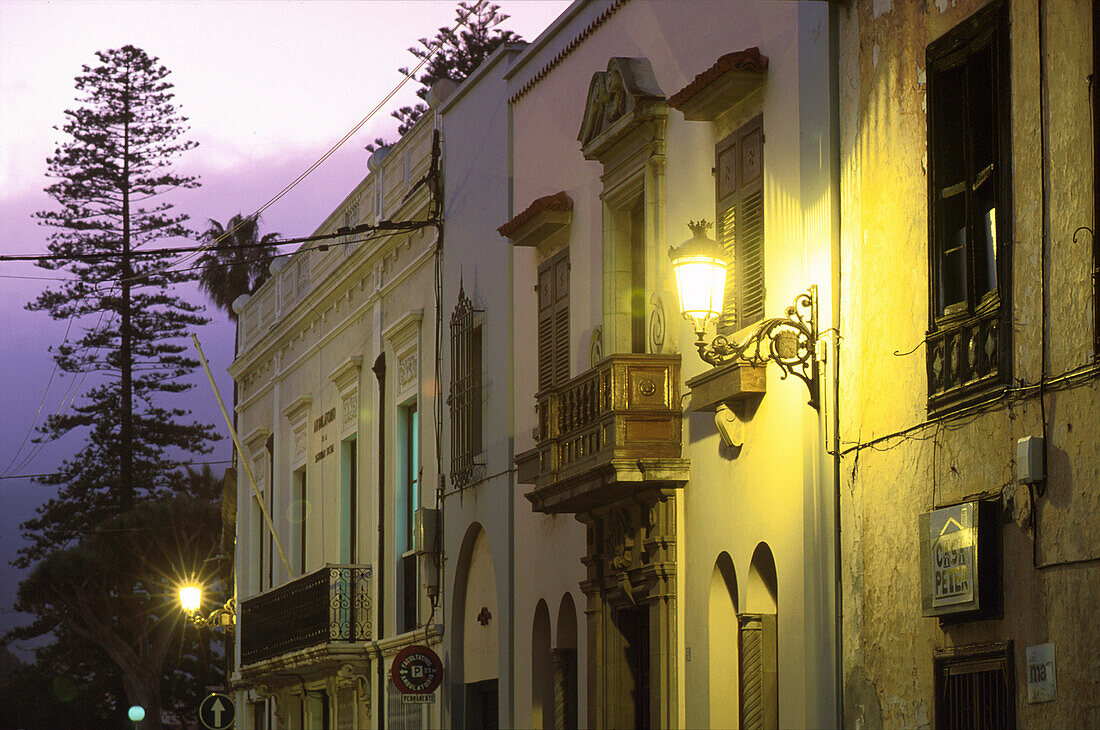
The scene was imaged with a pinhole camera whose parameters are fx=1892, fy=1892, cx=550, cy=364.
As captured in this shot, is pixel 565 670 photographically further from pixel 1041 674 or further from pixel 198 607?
pixel 198 607

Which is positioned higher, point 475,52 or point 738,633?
point 475,52

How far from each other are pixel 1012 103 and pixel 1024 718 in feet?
10.7

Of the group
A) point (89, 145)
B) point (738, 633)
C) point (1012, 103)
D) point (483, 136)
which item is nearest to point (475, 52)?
point (89, 145)

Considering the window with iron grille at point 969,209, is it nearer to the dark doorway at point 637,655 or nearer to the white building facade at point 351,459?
the dark doorway at point 637,655

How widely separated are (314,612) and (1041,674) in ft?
56.5

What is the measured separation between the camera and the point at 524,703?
1898 cm

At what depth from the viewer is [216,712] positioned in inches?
1080

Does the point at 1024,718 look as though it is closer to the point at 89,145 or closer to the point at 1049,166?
the point at 1049,166

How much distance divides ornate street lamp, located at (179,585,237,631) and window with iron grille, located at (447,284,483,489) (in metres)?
12.2

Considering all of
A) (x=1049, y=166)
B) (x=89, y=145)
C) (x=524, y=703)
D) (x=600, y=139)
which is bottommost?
(x=524, y=703)

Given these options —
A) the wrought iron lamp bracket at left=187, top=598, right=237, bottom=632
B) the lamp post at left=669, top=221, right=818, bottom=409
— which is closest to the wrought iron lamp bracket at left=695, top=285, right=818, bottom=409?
the lamp post at left=669, top=221, right=818, bottom=409

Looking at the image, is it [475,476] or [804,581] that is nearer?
[804,581]

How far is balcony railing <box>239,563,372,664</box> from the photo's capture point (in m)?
24.8

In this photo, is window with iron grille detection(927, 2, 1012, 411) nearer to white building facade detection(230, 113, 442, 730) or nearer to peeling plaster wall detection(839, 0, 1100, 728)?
peeling plaster wall detection(839, 0, 1100, 728)
